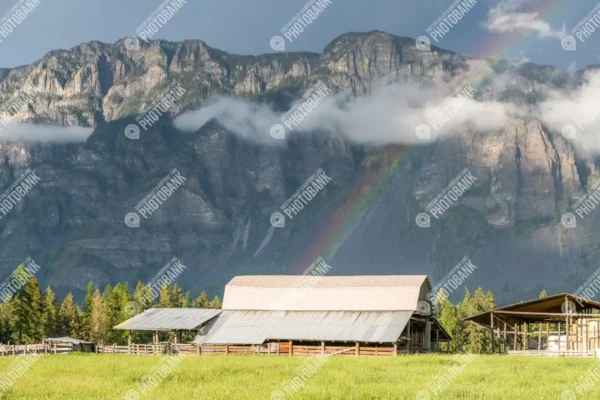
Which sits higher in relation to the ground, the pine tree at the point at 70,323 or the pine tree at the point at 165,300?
the pine tree at the point at 165,300

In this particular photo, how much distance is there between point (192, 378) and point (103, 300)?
204 ft

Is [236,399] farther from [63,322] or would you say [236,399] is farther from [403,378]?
[63,322]

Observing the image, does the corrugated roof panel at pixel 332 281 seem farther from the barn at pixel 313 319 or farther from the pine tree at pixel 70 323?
the pine tree at pixel 70 323

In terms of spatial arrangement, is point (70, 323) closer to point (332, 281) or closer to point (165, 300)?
point (165, 300)

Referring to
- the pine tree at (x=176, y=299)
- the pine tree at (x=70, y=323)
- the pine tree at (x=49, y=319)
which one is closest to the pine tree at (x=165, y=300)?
the pine tree at (x=176, y=299)

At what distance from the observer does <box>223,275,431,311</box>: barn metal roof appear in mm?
63781

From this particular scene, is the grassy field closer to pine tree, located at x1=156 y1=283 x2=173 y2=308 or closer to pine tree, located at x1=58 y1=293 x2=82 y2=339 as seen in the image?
pine tree, located at x1=58 y1=293 x2=82 y2=339

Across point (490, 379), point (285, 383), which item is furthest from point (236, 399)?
point (490, 379)

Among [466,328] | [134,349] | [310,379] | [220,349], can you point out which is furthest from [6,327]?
[310,379]

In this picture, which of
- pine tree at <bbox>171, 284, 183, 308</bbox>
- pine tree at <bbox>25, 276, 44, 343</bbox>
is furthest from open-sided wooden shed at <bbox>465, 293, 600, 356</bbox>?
pine tree at <bbox>171, 284, 183, 308</bbox>

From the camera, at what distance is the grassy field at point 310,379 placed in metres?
29.4

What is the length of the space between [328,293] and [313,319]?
367cm

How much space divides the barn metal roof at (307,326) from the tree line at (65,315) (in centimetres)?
2364

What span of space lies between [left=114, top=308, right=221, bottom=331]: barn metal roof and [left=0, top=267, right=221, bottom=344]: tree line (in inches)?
619
